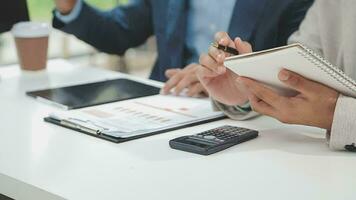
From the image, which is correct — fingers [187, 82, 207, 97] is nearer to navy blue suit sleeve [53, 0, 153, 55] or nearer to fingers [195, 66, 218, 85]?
fingers [195, 66, 218, 85]

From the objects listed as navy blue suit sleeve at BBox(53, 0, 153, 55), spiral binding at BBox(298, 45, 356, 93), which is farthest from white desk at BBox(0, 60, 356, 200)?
→ navy blue suit sleeve at BBox(53, 0, 153, 55)

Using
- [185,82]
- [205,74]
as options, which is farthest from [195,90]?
[205,74]

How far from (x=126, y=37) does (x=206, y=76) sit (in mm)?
845

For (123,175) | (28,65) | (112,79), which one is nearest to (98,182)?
(123,175)

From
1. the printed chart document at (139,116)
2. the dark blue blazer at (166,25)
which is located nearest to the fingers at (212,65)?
the printed chart document at (139,116)

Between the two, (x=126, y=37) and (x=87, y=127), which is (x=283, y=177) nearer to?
(x=87, y=127)

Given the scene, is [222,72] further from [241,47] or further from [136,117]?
[136,117]

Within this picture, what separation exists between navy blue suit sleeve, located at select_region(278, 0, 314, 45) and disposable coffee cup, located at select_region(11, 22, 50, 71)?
0.67 meters

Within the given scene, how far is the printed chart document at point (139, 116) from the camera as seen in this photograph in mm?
1096

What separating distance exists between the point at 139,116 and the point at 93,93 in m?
0.26

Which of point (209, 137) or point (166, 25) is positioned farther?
point (166, 25)

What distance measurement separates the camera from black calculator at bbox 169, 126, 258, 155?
98 centimetres

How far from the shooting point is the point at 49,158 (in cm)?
95

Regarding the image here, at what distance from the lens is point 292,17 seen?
168 cm
